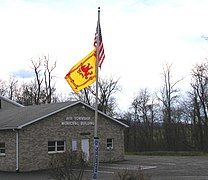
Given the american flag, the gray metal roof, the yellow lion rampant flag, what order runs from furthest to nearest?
the gray metal roof, the american flag, the yellow lion rampant flag

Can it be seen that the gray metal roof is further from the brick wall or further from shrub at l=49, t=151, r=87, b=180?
shrub at l=49, t=151, r=87, b=180

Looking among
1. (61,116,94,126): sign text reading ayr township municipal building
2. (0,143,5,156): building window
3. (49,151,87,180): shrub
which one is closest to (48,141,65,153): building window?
(61,116,94,126): sign text reading ayr township municipal building

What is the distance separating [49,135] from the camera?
30.9 m

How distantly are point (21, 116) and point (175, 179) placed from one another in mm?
14857

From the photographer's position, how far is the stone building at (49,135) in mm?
29484

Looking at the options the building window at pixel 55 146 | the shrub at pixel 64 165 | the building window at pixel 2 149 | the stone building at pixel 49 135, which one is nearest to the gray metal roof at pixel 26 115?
the stone building at pixel 49 135

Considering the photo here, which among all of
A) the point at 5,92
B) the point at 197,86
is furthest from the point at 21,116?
the point at 5,92

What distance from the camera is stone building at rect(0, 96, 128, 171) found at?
29.5 meters

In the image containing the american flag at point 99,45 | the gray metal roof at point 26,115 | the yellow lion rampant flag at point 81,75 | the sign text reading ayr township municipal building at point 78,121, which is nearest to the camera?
the yellow lion rampant flag at point 81,75

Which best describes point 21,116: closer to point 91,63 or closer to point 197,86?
point 91,63

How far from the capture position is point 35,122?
30.1 metres

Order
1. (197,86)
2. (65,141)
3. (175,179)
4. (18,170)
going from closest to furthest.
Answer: (175,179), (18,170), (65,141), (197,86)

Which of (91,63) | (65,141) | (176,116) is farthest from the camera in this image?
(176,116)

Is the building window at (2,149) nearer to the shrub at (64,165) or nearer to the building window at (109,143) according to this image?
the building window at (109,143)
